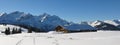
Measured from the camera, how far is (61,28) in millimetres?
115000

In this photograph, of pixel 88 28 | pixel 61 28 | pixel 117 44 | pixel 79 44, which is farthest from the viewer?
pixel 88 28

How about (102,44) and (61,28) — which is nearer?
(102,44)

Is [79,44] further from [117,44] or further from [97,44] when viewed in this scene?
[117,44]

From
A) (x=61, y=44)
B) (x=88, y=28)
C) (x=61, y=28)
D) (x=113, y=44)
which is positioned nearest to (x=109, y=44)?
(x=113, y=44)

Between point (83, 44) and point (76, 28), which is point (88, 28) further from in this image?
point (83, 44)

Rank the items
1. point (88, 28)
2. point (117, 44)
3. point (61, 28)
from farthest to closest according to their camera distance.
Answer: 1. point (88, 28)
2. point (61, 28)
3. point (117, 44)

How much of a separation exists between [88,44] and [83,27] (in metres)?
109

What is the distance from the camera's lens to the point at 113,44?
21.5 metres

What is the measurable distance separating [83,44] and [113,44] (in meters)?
2.62

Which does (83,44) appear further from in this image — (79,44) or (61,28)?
(61,28)

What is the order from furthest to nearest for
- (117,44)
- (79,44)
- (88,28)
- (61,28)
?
(88,28), (61,28), (79,44), (117,44)

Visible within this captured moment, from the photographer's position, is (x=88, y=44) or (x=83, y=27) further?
(x=83, y=27)

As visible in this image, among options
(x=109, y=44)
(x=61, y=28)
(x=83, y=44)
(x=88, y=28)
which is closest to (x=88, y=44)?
(x=83, y=44)

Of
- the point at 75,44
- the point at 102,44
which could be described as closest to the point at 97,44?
the point at 102,44
